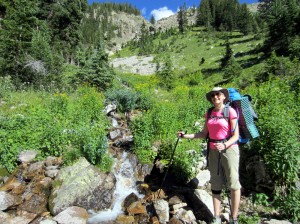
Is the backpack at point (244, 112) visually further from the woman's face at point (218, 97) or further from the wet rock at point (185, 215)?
the wet rock at point (185, 215)

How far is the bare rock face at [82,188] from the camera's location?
5977 millimetres

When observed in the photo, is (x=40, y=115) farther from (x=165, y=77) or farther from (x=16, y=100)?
(x=165, y=77)

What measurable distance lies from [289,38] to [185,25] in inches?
2265

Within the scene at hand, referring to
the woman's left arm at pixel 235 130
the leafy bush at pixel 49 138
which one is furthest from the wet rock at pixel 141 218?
the woman's left arm at pixel 235 130

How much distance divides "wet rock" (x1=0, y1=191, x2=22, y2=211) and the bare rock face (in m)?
0.81

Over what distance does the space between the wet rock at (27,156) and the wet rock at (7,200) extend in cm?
126

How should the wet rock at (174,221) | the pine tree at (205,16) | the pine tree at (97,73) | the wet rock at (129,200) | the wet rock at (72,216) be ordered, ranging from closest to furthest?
1. the wet rock at (174,221)
2. the wet rock at (72,216)
3. the wet rock at (129,200)
4. the pine tree at (97,73)
5. the pine tree at (205,16)

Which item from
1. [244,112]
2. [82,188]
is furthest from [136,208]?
[244,112]

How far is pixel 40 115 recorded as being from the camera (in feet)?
28.1

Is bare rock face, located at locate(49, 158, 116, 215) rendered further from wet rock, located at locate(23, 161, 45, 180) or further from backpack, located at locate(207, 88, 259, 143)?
backpack, located at locate(207, 88, 259, 143)

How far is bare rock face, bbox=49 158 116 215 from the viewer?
19.6ft

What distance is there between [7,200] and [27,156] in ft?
5.17

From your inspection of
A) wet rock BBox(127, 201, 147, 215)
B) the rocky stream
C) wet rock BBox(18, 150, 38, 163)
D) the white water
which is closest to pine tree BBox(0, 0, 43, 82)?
wet rock BBox(18, 150, 38, 163)

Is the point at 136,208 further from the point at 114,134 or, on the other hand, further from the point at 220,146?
the point at 114,134
